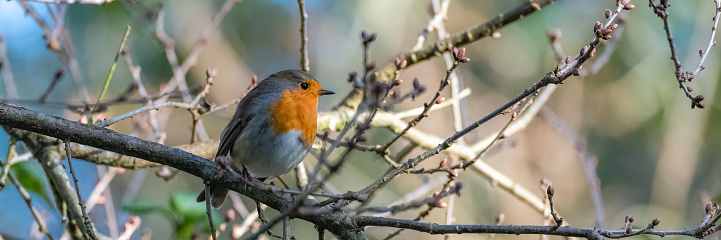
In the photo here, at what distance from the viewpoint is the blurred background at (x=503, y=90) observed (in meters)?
7.96

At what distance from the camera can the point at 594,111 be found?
9594 mm

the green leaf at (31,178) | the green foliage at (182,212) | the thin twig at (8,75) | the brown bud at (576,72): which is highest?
the thin twig at (8,75)

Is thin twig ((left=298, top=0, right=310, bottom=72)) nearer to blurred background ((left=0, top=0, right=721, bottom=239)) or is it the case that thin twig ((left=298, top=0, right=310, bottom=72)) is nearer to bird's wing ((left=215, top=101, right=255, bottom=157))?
bird's wing ((left=215, top=101, right=255, bottom=157))

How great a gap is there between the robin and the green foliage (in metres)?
0.08

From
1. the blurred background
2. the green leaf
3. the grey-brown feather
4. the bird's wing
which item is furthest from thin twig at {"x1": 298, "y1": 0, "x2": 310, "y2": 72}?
the blurred background

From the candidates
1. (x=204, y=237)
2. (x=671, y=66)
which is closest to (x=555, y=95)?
(x=671, y=66)

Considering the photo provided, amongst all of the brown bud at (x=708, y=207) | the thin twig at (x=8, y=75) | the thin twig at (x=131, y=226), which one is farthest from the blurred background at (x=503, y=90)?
the brown bud at (x=708, y=207)

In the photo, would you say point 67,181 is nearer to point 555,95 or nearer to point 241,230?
point 241,230

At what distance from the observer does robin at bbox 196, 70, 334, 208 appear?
339 centimetres

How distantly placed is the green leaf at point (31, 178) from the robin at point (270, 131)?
0.94 metres

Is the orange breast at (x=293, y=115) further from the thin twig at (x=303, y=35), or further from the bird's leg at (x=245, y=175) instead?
the thin twig at (x=303, y=35)

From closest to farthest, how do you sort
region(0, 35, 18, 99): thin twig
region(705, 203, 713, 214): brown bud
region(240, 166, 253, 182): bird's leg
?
region(705, 203, 713, 214): brown bud < region(240, 166, 253, 182): bird's leg < region(0, 35, 18, 99): thin twig

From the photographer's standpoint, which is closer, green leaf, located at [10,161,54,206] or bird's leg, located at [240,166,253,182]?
bird's leg, located at [240,166,253,182]

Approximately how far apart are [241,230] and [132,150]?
1.37 meters
